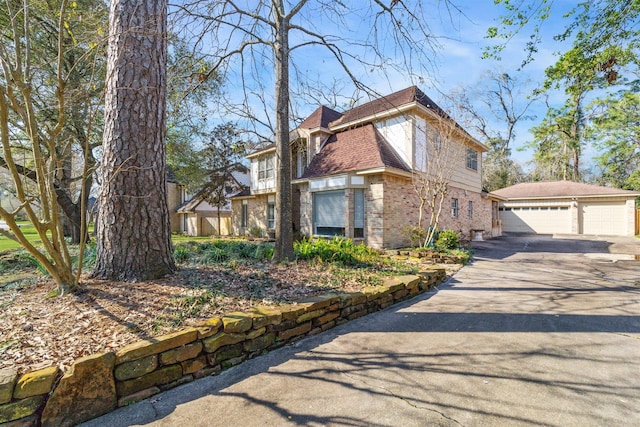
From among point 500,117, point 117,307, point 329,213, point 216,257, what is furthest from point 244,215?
point 500,117

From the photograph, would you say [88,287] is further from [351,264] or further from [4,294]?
[351,264]

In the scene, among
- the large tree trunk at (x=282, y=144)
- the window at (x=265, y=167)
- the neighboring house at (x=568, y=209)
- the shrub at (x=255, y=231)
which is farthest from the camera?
the neighboring house at (x=568, y=209)

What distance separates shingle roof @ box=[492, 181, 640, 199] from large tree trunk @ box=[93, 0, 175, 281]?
73.8 ft

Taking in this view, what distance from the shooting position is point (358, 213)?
11414 millimetres

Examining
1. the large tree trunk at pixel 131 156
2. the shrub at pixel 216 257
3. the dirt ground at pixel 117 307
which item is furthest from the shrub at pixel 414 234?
the large tree trunk at pixel 131 156

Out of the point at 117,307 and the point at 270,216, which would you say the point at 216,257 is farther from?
the point at 270,216

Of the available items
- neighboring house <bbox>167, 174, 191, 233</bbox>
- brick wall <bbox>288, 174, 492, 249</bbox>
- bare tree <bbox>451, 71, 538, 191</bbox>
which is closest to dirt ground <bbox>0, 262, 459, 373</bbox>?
brick wall <bbox>288, 174, 492, 249</bbox>

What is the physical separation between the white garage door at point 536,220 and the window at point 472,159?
8.39m

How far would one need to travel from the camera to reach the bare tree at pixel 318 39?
6043 millimetres

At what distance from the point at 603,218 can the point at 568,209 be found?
1849mm

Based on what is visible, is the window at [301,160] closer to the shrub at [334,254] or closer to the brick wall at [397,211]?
the brick wall at [397,211]

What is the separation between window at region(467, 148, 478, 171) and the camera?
15219 millimetres

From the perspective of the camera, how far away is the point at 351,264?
20.9 feet

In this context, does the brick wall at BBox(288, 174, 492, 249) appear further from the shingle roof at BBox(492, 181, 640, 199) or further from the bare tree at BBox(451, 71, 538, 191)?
the bare tree at BBox(451, 71, 538, 191)
